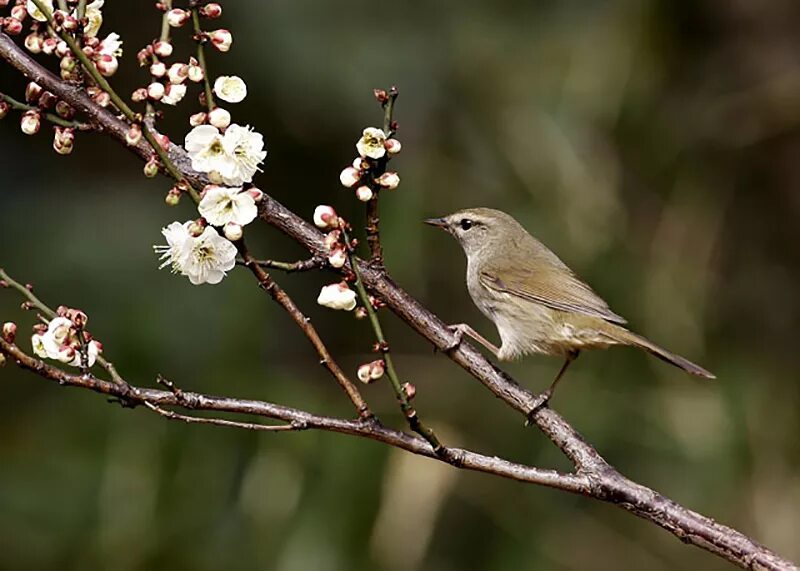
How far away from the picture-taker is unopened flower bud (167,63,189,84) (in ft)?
6.77

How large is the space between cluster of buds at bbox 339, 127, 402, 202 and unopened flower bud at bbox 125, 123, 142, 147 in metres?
0.37

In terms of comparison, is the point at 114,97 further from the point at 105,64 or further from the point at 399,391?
the point at 399,391

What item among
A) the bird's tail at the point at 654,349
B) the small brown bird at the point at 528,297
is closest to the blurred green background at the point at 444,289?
the small brown bird at the point at 528,297

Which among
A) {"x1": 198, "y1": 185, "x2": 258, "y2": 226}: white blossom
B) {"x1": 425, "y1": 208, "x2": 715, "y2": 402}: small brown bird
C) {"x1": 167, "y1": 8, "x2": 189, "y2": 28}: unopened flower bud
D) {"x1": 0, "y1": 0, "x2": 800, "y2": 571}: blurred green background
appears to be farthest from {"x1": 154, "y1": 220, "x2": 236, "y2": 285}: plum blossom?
{"x1": 0, "y1": 0, "x2": 800, "y2": 571}: blurred green background

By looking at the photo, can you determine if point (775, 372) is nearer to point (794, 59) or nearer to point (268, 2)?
point (794, 59)

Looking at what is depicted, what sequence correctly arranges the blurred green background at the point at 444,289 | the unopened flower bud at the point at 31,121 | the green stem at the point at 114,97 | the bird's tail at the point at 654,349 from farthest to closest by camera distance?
the blurred green background at the point at 444,289 < the bird's tail at the point at 654,349 < the unopened flower bud at the point at 31,121 < the green stem at the point at 114,97

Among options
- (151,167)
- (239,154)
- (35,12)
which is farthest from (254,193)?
(35,12)

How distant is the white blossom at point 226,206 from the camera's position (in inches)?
77.0

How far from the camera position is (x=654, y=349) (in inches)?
124

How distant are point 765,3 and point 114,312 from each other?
3969mm

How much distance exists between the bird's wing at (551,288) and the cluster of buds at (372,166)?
1.50m

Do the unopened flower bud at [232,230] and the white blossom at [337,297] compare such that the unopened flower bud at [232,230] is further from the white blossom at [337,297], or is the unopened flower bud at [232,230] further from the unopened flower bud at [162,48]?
the unopened flower bud at [162,48]

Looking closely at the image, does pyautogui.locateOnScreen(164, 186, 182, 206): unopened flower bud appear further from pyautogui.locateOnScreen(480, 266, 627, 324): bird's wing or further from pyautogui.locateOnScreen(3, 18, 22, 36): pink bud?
pyautogui.locateOnScreen(480, 266, 627, 324): bird's wing

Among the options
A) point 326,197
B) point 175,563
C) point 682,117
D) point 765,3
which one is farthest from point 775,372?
point 175,563
